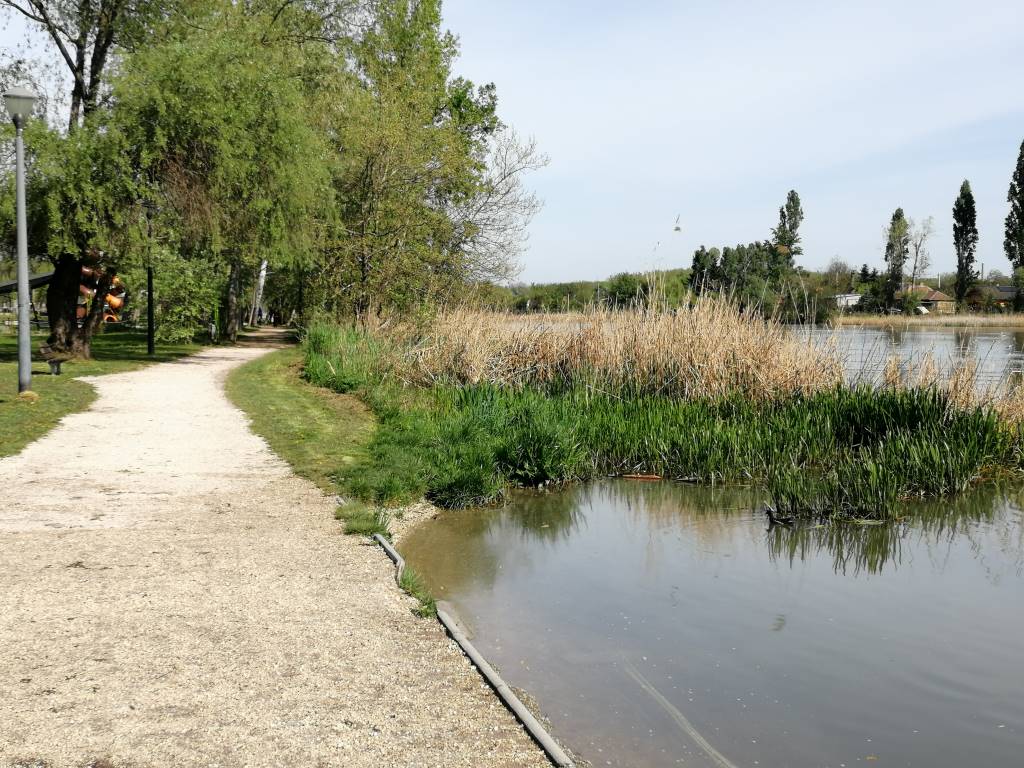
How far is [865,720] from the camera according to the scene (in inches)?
191

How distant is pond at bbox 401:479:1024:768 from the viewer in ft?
15.2

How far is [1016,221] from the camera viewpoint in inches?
2790

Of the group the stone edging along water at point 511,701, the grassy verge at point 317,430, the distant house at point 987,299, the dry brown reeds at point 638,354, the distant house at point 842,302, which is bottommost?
the stone edging along water at point 511,701

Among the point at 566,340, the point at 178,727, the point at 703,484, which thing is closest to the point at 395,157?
the point at 566,340

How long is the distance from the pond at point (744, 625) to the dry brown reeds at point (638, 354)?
367 cm

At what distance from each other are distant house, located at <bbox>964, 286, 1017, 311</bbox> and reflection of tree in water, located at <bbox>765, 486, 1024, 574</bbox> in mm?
57058

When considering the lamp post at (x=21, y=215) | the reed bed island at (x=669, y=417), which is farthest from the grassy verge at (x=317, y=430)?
the lamp post at (x=21, y=215)

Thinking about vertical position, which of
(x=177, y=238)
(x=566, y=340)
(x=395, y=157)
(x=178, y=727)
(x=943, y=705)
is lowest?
(x=943, y=705)

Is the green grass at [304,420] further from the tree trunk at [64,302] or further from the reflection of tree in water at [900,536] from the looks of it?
the reflection of tree in water at [900,536]

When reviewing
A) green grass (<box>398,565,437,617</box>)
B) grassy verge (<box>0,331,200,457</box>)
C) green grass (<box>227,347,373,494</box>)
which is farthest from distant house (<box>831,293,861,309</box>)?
A: grassy verge (<box>0,331,200,457</box>)

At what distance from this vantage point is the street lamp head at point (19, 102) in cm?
1315

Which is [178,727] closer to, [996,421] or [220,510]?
[220,510]

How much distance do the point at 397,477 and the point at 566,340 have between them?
677cm

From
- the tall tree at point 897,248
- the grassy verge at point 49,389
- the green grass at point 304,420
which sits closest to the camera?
the green grass at point 304,420
